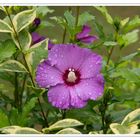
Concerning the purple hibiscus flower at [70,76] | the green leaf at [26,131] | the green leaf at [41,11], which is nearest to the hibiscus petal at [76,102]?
the purple hibiscus flower at [70,76]

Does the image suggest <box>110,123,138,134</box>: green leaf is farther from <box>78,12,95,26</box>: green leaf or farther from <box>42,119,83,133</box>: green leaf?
<box>78,12,95,26</box>: green leaf

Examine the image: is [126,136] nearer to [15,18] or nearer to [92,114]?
[92,114]

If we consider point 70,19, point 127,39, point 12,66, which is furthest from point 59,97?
point 127,39

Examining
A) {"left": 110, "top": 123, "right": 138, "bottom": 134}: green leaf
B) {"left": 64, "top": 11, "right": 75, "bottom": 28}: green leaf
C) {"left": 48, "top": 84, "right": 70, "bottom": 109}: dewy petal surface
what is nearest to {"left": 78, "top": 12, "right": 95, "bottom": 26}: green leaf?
{"left": 64, "top": 11, "right": 75, "bottom": 28}: green leaf

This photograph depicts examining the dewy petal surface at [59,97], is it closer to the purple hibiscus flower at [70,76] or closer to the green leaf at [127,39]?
the purple hibiscus flower at [70,76]

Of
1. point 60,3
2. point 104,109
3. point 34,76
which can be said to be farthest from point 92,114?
point 60,3
